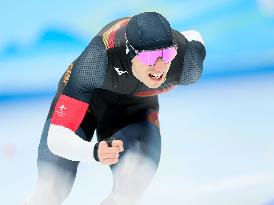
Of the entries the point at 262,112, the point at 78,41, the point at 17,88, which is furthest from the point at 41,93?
the point at 262,112

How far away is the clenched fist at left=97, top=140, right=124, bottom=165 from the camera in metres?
3.23

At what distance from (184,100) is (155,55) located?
283 centimetres

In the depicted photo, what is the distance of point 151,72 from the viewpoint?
3516 mm

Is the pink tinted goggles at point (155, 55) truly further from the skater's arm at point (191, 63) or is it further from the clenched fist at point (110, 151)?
the clenched fist at point (110, 151)

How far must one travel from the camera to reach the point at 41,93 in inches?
251

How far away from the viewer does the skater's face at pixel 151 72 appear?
137 inches

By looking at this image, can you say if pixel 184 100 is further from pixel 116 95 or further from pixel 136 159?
pixel 136 159

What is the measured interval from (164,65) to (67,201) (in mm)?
1366

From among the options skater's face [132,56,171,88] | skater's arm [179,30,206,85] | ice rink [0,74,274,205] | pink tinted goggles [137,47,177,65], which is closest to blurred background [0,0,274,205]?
ice rink [0,74,274,205]

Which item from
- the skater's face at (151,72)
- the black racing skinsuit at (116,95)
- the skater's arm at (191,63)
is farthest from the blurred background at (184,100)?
the skater's face at (151,72)

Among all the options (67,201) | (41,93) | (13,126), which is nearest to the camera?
(67,201)

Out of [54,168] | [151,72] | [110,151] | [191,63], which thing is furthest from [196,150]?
[110,151]

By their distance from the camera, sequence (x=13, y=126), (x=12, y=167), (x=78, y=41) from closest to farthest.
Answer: (x=12, y=167) → (x=13, y=126) → (x=78, y=41)

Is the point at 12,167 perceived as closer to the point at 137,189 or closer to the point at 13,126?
the point at 13,126
